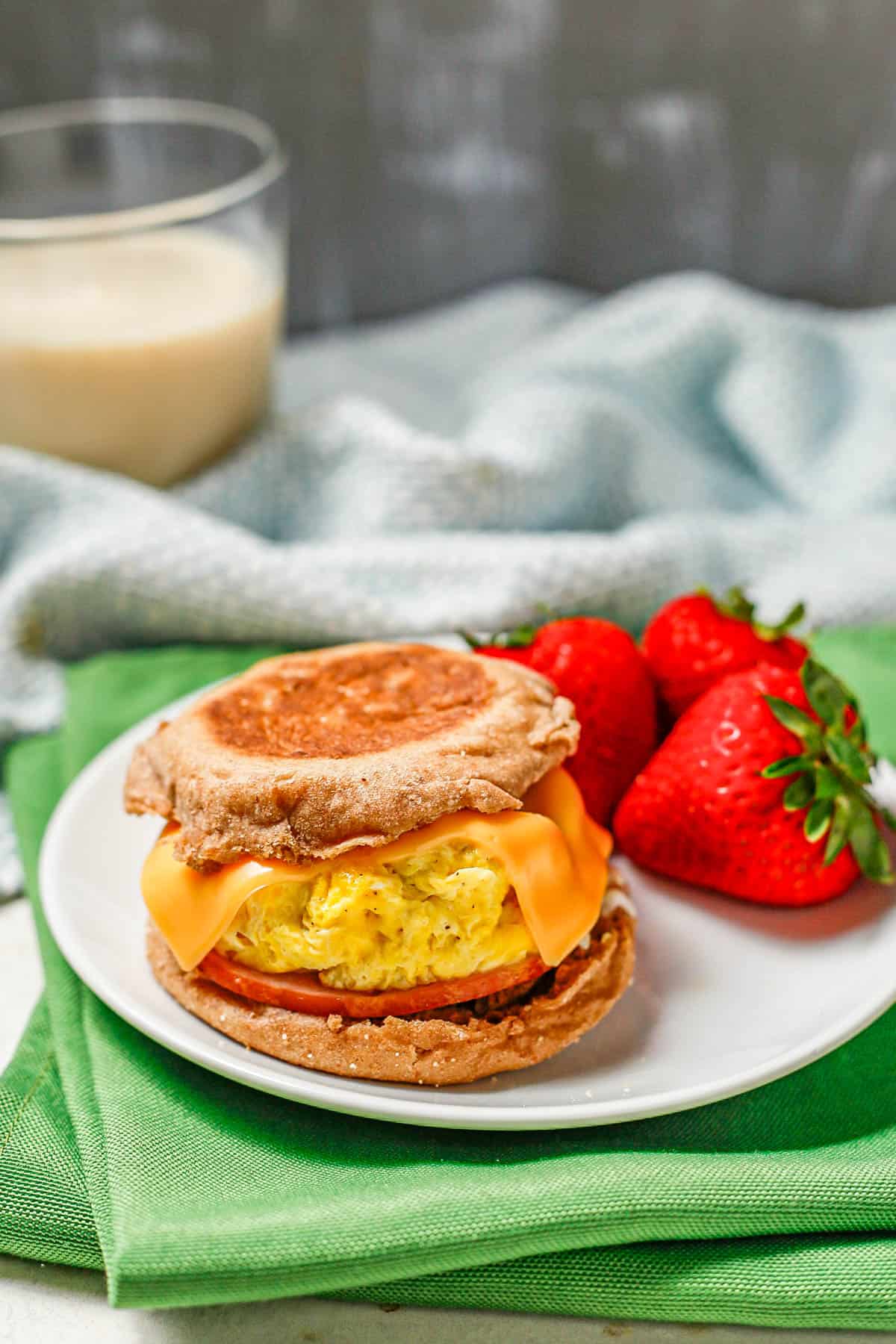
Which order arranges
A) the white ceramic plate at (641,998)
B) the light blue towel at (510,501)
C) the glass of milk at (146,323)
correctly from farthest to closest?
the glass of milk at (146,323), the light blue towel at (510,501), the white ceramic plate at (641,998)

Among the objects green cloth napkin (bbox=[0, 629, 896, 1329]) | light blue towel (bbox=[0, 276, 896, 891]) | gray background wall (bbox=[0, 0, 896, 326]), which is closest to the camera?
green cloth napkin (bbox=[0, 629, 896, 1329])

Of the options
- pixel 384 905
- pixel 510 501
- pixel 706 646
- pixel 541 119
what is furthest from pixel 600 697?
pixel 541 119

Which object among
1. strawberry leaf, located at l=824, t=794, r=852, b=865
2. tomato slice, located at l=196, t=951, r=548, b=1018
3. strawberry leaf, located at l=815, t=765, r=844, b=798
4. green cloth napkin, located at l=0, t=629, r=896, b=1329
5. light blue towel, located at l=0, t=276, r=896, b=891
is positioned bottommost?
light blue towel, located at l=0, t=276, r=896, b=891

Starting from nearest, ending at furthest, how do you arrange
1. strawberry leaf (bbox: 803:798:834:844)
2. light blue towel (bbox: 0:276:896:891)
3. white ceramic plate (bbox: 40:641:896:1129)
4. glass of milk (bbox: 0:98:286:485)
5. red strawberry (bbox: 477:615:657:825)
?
white ceramic plate (bbox: 40:641:896:1129) < strawberry leaf (bbox: 803:798:834:844) < red strawberry (bbox: 477:615:657:825) < light blue towel (bbox: 0:276:896:891) < glass of milk (bbox: 0:98:286:485)

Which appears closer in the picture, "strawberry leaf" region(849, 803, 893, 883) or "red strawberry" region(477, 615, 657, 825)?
"strawberry leaf" region(849, 803, 893, 883)

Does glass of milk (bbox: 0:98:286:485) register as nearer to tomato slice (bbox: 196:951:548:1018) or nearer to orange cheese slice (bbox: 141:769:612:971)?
orange cheese slice (bbox: 141:769:612:971)

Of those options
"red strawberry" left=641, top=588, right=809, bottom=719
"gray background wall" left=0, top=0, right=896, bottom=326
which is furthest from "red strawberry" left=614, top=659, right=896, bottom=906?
"gray background wall" left=0, top=0, right=896, bottom=326

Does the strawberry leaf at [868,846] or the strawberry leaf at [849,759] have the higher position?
the strawberry leaf at [849,759]

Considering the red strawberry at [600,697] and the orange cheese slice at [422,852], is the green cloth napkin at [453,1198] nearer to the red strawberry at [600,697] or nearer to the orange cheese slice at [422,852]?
the orange cheese slice at [422,852]

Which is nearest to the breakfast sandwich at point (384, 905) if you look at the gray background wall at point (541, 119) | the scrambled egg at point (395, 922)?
the scrambled egg at point (395, 922)
